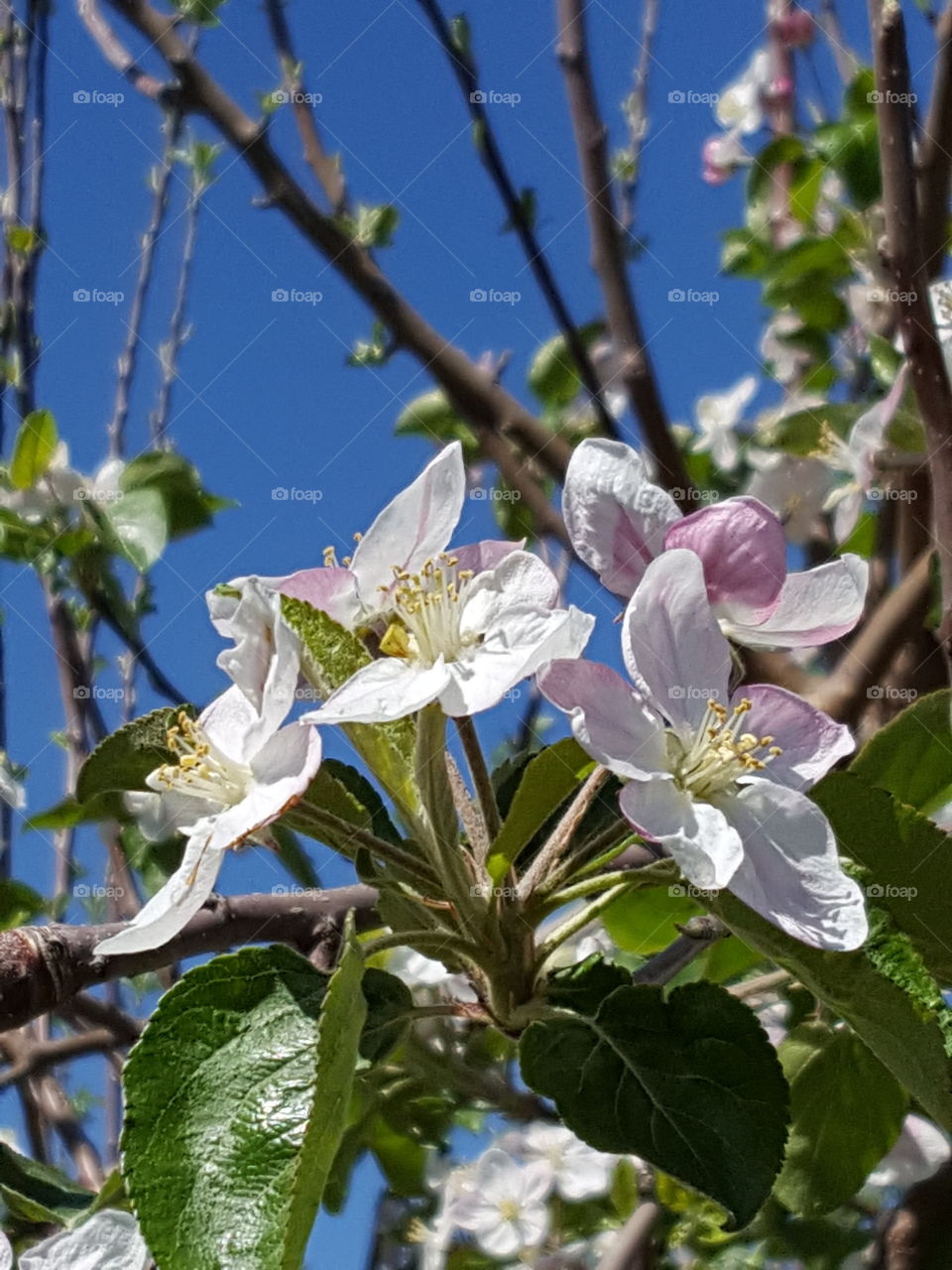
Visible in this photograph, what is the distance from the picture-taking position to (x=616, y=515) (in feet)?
2.27

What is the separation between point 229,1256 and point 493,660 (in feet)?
0.95

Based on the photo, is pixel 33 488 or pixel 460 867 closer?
pixel 460 867

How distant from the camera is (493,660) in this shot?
66 centimetres

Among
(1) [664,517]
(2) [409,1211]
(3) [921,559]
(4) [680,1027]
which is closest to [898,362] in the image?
(3) [921,559]

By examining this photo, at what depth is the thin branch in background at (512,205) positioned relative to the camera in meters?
1.35

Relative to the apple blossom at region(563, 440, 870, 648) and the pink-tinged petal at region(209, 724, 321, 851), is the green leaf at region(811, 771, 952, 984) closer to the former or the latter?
the apple blossom at region(563, 440, 870, 648)

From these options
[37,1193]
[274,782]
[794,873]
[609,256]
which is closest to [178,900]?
[274,782]

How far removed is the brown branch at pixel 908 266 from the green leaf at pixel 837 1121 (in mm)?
275

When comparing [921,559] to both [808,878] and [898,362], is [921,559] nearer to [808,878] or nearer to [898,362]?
[898,362]

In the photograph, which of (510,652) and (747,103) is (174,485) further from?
(747,103)

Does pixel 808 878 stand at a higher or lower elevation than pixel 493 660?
lower

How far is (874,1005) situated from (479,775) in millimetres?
240

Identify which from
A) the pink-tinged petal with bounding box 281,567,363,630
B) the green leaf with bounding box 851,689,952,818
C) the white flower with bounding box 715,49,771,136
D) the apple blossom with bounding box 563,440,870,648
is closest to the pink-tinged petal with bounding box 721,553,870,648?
the apple blossom with bounding box 563,440,870,648

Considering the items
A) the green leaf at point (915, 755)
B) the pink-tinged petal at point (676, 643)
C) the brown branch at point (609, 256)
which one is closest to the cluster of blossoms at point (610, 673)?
the pink-tinged petal at point (676, 643)
